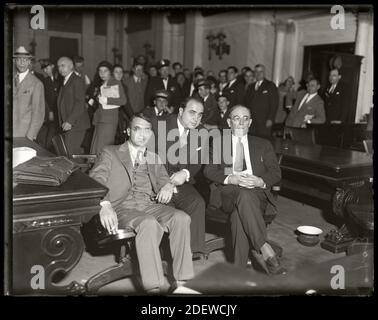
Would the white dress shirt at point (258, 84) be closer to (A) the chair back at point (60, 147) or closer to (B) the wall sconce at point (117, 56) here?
(A) the chair back at point (60, 147)

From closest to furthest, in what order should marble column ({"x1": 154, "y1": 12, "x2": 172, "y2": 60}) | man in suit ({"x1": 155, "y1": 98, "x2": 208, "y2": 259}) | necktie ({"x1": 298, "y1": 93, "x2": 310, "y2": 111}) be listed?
man in suit ({"x1": 155, "y1": 98, "x2": 208, "y2": 259}), necktie ({"x1": 298, "y1": 93, "x2": 310, "y2": 111}), marble column ({"x1": 154, "y1": 12, "x2": 172, "y2": 60})

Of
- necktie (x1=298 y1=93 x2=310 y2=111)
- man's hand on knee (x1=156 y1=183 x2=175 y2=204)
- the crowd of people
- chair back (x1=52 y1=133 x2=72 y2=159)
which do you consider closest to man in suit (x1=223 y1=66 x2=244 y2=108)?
necktie (x1=298 y1=93 x2=310 y2=111)

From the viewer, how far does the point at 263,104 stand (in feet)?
20.4

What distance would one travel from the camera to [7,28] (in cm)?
228

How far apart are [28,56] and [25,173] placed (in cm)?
163

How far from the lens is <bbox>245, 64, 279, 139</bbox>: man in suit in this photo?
6.20 m

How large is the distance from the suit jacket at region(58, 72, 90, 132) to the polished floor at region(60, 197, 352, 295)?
5.44 feet

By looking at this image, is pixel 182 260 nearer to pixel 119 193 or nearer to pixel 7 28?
pixel 119 193

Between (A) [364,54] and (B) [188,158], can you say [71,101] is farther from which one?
(A) [364,54]

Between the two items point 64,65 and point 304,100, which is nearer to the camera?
point 64,65

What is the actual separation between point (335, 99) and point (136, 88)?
301cm

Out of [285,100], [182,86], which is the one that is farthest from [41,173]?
[285,100]

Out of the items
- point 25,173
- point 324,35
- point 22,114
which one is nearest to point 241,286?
point 25,173

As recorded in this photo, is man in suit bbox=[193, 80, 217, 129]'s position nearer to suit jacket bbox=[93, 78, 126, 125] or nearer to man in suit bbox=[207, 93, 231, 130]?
man in suit bbox=[207, 93, 231, 130]
